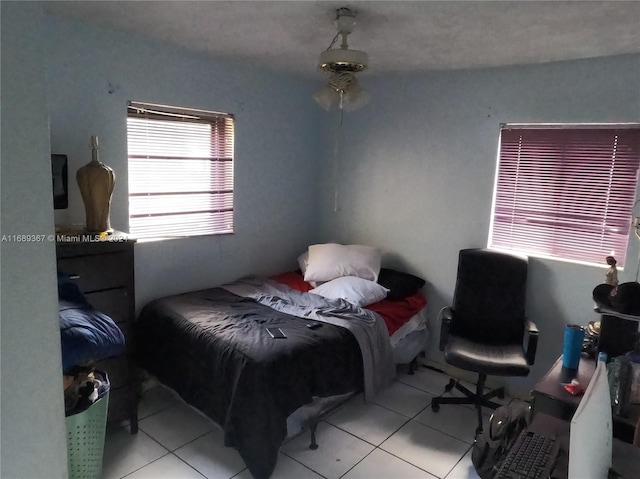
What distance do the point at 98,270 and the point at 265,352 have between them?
1008 millimetres

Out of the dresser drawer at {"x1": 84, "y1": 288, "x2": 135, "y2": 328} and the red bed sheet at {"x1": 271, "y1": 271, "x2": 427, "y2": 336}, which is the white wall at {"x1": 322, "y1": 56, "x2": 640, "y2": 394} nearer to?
the red bed sheet at {"x1": 271, "y1": 271, "x2": 427, "y2": 336}

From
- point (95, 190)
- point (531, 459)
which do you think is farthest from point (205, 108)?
point (531, 459)

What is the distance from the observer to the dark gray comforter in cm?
229

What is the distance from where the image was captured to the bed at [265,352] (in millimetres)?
2299

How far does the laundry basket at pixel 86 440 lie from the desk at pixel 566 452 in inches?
73.8

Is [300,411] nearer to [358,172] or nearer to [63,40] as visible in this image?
[358,172]

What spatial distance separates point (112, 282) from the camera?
2.46 metres

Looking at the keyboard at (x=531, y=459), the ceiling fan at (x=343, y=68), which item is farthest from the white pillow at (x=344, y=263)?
the keyboard at (x=531, y=459)

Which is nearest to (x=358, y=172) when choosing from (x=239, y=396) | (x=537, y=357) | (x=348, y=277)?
(x=348, y=277)

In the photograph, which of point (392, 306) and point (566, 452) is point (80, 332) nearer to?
point (566, 452)

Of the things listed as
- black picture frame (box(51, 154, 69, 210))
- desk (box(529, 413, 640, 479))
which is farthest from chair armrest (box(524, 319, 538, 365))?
black picture frame (box(51, 154, 69, 210))

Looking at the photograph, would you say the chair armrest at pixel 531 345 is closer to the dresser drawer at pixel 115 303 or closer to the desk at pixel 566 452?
the desk at pixel 566 452

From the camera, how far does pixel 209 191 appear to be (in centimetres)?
349

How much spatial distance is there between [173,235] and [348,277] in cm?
137
